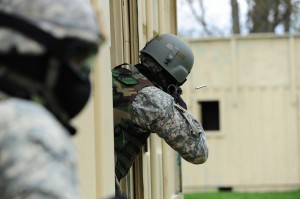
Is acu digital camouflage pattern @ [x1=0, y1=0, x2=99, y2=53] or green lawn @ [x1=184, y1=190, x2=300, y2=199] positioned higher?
acu digital camouflage pattern @ [x1=0, y1=0, x2=99, y2=53]

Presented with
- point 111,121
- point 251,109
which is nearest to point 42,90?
point 111,121

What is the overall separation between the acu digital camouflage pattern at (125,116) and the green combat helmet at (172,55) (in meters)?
0.15

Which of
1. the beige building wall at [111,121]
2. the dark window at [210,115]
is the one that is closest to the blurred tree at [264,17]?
the dark window at [210,115]

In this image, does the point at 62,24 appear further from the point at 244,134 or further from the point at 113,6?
the point at 244,134

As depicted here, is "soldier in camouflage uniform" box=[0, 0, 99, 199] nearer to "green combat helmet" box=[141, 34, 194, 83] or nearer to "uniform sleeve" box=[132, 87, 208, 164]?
"uniform sleeve" box=[132, 87, 208, 164]

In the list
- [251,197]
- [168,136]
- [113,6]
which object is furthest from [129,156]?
[251,197]

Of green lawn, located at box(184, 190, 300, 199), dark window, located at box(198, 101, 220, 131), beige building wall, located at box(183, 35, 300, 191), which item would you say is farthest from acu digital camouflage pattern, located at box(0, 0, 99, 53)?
dark window, located at box(198, 101, 220, 131)

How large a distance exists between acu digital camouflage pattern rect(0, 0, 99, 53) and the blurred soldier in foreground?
217 cm

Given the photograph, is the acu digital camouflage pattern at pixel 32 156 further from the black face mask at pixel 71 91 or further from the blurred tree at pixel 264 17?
the blurred tree at pixel 264 17

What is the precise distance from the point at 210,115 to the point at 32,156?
14.8m

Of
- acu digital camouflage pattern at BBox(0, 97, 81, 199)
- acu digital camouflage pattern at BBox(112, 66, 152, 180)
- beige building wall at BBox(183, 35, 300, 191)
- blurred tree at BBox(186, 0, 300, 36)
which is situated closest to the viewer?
acu digital camouflage pattern at BBox(0, 97, 81, 199)

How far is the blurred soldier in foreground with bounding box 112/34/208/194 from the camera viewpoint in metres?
3.46

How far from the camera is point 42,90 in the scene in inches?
47.9

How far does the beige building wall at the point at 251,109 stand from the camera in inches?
598
